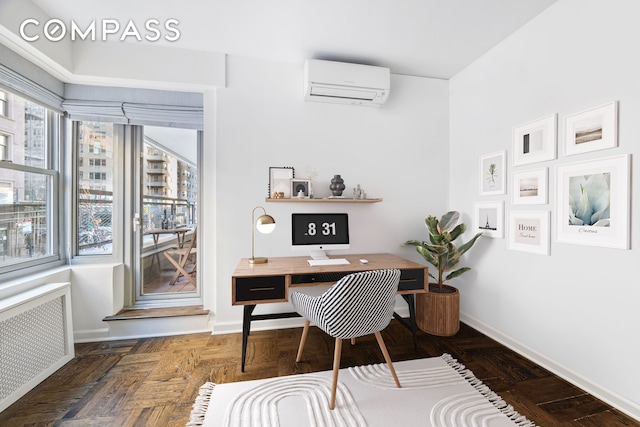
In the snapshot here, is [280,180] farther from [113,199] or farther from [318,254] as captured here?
[113,199]

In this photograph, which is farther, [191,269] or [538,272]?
[191,269]

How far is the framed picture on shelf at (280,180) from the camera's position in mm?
2525

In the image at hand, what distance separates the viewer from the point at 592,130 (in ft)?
5.32

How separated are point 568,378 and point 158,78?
4096 millimetres

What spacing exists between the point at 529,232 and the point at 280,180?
87.0 inches

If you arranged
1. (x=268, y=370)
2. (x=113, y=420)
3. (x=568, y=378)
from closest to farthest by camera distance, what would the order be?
(x=113, y=420)
(x=568, y=378)
(x=268, y=370)

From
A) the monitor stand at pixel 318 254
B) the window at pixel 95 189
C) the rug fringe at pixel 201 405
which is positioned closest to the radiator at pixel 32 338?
the window at pixel 95 189

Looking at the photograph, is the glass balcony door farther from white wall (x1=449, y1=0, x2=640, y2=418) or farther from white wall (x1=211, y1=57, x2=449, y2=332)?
white wall (x1=449, y1=0, x2=640, y2=418)

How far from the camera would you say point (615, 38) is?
60.4 inches

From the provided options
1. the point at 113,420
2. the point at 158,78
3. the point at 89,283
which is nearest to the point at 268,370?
the point at 113,420

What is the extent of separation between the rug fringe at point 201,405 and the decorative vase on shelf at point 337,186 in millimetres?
1836

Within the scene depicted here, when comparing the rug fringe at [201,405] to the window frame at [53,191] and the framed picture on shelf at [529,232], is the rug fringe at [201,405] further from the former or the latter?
the framed picture on shelf at [529,232]

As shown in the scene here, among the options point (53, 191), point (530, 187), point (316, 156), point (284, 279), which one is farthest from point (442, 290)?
point (53, 191)

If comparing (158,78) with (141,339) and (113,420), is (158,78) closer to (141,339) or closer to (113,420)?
(141,339)
